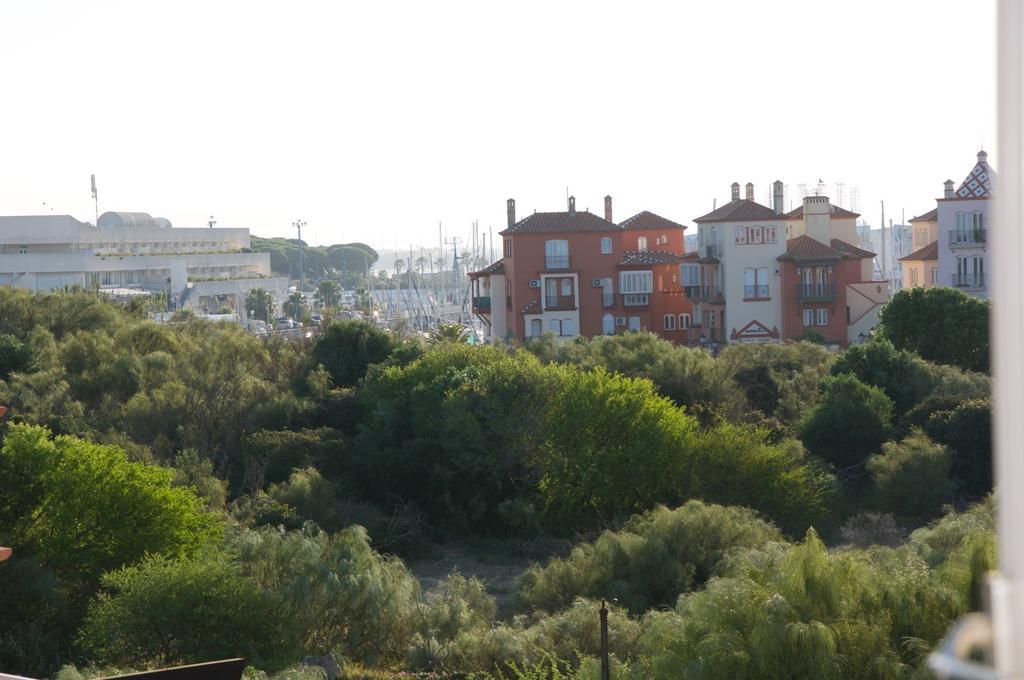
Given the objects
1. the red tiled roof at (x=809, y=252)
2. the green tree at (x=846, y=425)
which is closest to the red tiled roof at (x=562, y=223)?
the red tiled roof at (x=809, y=252)

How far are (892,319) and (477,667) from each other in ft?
71.0

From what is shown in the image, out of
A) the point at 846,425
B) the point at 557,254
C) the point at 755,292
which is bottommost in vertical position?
the point at 846,425

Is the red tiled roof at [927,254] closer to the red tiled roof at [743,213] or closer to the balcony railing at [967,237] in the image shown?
the balcony railing at [967,237]

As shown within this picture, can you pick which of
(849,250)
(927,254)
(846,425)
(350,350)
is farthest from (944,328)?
(927,254)

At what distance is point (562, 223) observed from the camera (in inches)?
1853

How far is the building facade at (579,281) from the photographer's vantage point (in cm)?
4666

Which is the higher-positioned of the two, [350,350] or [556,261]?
[556,261]

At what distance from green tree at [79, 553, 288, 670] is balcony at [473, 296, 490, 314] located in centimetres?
3617

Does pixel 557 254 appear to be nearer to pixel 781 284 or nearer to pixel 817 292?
pixel 781 284

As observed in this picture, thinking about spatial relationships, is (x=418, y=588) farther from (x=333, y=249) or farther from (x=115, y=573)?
(x=333, y=249)

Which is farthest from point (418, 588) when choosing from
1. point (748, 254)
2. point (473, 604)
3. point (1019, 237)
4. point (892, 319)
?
point (748, 254)

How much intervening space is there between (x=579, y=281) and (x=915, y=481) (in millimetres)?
26435

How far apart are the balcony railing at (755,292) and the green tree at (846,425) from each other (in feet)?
66.4

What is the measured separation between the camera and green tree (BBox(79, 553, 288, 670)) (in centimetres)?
1260
